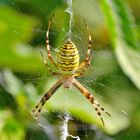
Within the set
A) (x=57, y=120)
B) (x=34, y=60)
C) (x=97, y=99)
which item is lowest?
(x=57, y=120)

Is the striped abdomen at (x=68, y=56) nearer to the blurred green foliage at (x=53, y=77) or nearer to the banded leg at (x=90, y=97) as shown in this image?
the blurred green foliage at (x=53, y=77)

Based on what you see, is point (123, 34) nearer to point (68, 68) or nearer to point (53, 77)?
point (68, 68)

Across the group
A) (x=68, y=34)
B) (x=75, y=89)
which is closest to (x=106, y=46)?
(x=68, y=34)

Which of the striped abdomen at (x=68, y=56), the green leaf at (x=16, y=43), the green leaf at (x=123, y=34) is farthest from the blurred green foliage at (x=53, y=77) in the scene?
the green leaf at (x=123, y=34)

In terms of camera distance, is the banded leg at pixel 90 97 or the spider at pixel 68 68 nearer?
the spider at pixel 68 68

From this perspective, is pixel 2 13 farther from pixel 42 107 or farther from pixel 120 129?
pixel 120 129

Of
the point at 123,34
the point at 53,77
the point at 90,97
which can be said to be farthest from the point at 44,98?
the point at 123,34
